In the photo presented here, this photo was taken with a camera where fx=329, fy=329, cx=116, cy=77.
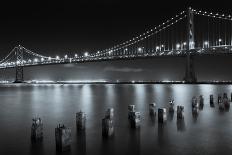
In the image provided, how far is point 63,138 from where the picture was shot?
23.0 ft

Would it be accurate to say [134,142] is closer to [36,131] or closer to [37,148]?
[37,148]

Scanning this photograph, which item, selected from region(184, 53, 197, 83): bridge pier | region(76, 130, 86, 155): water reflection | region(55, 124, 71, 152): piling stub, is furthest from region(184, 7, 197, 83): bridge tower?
region(55, 124, 71, 152): piling stub

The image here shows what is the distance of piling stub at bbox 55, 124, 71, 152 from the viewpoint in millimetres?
6875

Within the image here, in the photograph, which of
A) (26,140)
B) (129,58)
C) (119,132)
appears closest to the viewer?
(26,140)

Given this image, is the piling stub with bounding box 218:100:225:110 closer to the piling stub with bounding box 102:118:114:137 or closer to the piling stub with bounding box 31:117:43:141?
the piling stub with bounding box 102:118:114:137

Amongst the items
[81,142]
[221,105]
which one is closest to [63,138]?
[81,142]

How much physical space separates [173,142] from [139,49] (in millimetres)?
65373

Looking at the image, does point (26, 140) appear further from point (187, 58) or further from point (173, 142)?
point (187, 58)

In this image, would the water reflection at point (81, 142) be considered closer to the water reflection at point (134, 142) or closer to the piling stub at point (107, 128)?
the piling stub at point (107, 128)

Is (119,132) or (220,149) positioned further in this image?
(119,132)

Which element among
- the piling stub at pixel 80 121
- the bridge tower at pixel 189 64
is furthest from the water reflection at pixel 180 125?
the bridge tower at pixel 189 64

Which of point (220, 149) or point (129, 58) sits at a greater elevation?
point (129, 58)

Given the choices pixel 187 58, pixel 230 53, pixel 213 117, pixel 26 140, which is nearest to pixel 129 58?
pixel 187 58

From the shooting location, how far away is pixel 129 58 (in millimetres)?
61750
